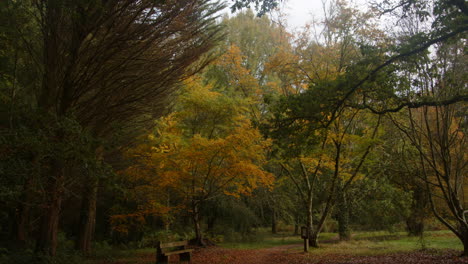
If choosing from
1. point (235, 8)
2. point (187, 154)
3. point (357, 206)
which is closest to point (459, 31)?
point (235, 8)

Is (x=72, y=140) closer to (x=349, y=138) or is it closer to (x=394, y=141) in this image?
(x=349, y=138)

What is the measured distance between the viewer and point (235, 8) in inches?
281

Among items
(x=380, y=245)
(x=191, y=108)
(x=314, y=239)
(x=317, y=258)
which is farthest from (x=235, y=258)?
(x=380, y=245)

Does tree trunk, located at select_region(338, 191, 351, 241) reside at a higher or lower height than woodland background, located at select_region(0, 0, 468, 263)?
lower

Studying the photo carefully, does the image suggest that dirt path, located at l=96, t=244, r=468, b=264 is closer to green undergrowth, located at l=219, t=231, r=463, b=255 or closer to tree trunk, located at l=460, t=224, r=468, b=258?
tree trunk, located at l=460, t=224, r=468, b=258

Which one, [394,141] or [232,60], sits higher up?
[232,60]

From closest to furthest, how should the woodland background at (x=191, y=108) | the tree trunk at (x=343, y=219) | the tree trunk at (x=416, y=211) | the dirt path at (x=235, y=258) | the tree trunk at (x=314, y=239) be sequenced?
the woodland background at (x=191, y=108) → the dirt path at (x=235, y=258) → the tree trunk at (x=314, y=239) → the tree trunk at (x=416, y=211) → the tree trunk at (x=343, y=219)

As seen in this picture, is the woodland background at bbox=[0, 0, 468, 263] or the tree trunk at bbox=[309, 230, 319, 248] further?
the tree trunk at bbox=[309, 230, 319, 248]

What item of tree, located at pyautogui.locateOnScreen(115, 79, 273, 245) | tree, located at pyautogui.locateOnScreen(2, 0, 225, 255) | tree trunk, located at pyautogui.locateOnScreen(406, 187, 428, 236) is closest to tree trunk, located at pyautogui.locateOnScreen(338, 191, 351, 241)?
tree trunk, located at pyautogui.locateOnScreen(406, 187, 428, 236)

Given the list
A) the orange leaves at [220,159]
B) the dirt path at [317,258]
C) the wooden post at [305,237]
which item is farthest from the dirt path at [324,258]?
the orange leaves at [220,159]

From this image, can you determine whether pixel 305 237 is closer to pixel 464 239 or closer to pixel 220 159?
pixel 220 159

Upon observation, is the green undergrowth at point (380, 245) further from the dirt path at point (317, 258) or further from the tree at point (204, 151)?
the tree at point (204, 151)

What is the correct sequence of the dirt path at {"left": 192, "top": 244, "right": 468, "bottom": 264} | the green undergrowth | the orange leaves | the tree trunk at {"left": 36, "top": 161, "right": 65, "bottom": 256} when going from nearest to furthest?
the tree trunk at {"left": 36, "top": 161, "right": 65, "bottom": 256} < the dirt path at {"left": 192, "top": 244, "right": 468, "bottom": 264} < the orange leaves < the green undergrowth

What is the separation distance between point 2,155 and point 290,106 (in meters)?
5.81
